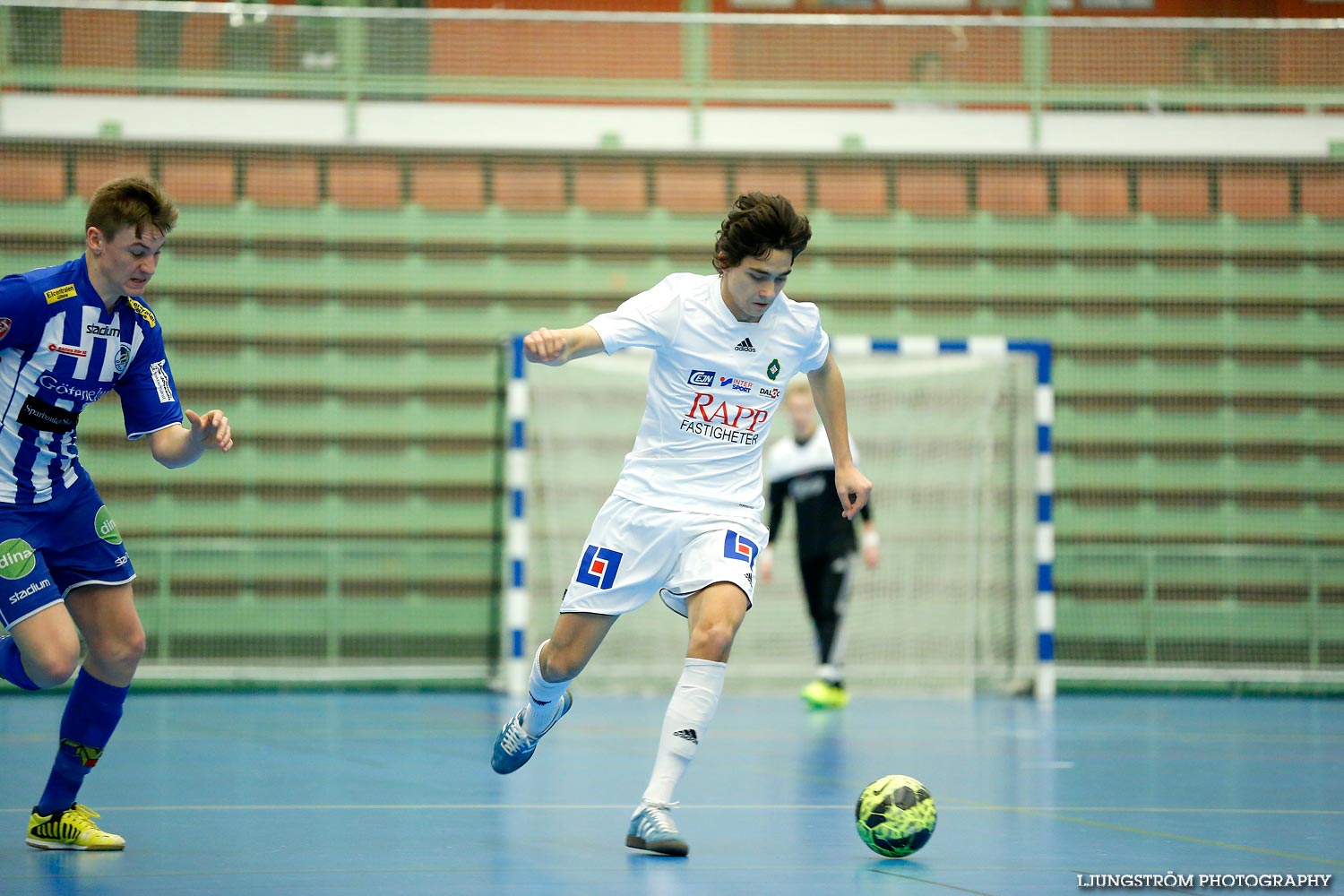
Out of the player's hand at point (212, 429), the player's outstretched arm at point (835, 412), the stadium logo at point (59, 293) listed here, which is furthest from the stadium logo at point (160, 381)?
the player's outstretched arm at point (835, 412)

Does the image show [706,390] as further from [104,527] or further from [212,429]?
[104,527]

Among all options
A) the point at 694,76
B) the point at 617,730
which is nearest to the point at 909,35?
the point at 694,76

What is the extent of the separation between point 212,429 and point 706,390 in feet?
5.22

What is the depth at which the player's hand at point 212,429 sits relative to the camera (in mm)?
4504

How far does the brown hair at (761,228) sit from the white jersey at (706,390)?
0.82ft

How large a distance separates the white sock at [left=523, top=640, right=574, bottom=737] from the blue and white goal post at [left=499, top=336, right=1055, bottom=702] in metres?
5.88

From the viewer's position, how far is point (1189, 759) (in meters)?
7.48

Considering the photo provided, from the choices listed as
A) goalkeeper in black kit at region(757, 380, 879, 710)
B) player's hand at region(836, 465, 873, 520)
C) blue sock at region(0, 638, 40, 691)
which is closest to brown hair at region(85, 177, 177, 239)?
blue sock at region(0, 638, 40, 691)

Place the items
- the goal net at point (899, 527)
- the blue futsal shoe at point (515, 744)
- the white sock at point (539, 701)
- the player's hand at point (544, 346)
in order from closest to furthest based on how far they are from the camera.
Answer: the player's hand at point (544, 346) → the white sock at point (539, 701) → the blue futsal shoe at point (515, 744) → the goal net at point (899, 527)

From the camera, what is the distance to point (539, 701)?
527cm

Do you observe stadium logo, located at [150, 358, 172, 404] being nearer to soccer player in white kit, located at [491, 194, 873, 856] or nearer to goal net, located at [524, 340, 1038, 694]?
soccer player in white kit, located at [491, 194, 873, 856]

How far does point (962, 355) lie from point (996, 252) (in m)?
1.25

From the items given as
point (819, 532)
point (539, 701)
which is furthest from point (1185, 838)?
point (819, 532)

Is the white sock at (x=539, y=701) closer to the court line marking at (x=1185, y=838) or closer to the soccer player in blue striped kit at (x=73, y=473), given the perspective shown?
the soccer player in blue striped kit at (x=73, y=473)
